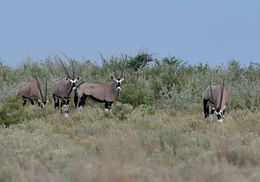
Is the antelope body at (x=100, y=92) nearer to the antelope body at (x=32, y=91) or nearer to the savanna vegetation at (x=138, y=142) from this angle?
the savanna vegetation at (x=138, y=142)

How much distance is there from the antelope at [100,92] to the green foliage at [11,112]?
275 centimetres

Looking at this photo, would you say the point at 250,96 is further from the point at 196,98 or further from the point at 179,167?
the point at 179,167

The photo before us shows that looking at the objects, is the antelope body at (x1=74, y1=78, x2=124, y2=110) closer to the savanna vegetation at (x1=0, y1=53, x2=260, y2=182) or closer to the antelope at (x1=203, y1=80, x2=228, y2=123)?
the savanna vegetation at (x1=0, y1=53, x2=260, y2=182)

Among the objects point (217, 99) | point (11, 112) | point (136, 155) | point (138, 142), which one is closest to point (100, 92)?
point (11, 112)

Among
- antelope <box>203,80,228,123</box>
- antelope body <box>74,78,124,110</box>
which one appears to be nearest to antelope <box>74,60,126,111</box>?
antelope body <box>74,78,124,110</box>

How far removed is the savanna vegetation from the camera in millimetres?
5551

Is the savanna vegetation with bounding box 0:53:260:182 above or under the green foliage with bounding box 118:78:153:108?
under

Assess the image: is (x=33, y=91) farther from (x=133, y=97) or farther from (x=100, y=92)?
(x=133, y=97)

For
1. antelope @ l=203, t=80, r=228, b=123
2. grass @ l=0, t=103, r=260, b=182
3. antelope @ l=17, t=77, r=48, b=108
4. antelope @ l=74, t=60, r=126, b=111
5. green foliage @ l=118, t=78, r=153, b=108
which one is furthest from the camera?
antelope @ l=17, t=77, r=48, b=108

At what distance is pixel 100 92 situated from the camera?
16.2 m

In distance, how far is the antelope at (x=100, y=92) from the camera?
15898 mm

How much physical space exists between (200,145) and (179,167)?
188 cm

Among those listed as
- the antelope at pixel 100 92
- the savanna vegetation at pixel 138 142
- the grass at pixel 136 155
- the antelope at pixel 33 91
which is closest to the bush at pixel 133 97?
the savanna vegetation at pixel 138 142

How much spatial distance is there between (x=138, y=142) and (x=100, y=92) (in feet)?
26.5
